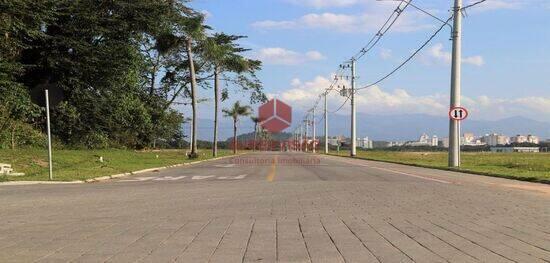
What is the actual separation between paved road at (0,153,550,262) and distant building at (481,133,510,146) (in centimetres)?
14660

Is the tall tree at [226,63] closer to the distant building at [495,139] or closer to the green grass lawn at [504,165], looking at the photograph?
the green grass lawn at [504,165]

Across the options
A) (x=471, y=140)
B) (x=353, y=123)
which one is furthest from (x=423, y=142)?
(x=353, y=123)

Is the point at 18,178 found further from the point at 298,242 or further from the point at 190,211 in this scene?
the point at 298,242

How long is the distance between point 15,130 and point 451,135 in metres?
24.3

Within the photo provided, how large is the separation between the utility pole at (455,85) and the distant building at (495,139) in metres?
126

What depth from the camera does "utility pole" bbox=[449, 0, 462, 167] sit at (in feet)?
111

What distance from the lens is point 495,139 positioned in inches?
6147

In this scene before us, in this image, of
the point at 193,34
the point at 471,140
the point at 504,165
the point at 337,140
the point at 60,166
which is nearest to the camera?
the point at 60,166

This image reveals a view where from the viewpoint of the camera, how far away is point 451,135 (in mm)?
34438

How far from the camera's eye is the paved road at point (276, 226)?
749 cm

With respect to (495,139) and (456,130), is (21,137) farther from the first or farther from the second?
(495,139)

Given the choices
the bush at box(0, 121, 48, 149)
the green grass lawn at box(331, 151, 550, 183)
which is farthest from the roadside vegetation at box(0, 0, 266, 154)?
the green grass lawn at box(331, 151, 550, 183)

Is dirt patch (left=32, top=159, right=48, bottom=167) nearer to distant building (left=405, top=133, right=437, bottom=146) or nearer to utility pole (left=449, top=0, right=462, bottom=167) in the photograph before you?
utility pole (left=449, top=0, right=462, bottom=167)

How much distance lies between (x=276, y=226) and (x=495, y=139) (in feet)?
514
